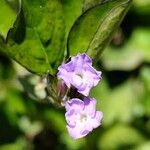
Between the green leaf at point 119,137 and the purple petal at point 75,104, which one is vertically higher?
the purple petal at point 75,104

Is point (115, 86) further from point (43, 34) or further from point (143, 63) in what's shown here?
point (43, 34)

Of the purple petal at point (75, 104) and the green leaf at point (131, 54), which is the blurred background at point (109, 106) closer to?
the green leaf at point (131, 54)

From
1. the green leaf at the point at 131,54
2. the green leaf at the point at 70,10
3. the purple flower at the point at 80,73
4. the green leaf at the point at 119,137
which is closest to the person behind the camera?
the purple flower at the point at 80,73

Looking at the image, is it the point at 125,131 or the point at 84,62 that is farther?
the point at 125,131

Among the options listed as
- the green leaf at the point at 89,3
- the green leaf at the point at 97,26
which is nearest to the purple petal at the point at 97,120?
the green leaf at the point at 97,26

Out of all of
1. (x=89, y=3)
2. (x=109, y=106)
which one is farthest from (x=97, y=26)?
(x=109, y=106)

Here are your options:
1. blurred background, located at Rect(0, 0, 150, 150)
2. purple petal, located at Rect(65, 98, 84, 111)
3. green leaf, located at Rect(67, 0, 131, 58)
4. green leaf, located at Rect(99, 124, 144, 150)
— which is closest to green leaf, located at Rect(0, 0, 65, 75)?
green leaf, located at Rect(67, 0, 131, 58)

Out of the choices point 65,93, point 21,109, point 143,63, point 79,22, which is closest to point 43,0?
point 79,22
